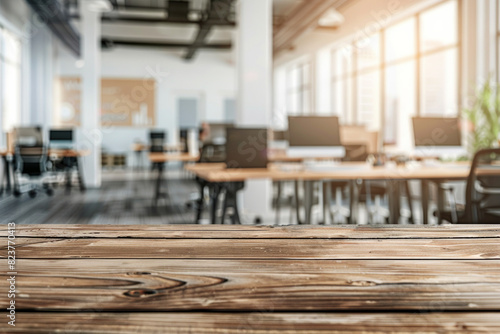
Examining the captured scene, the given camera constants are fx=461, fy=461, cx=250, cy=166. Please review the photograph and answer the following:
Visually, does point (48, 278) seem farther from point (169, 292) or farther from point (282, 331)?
point (282, 331)

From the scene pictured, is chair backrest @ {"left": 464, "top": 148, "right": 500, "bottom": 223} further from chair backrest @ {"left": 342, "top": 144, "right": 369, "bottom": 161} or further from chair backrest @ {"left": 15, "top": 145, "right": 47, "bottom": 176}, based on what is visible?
chair backrest @ {"left": 15, "top": 145, "right": 47, "bottom": 176}

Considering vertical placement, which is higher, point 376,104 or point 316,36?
point 316,36

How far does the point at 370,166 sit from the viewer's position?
424cm

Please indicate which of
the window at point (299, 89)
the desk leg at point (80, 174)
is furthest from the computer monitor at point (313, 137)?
the window at point (299, 89)

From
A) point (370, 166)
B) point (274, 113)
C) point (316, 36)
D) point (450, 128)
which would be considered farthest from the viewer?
point (274, 113)

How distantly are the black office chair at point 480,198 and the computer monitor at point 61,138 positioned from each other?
747 centimetres

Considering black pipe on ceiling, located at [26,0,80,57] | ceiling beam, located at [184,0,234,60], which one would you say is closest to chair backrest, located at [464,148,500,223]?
ceiling beam, located at [184,0,234,60]

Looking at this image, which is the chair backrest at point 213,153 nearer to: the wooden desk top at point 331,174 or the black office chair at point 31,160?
the wooden desk top at point 331,174

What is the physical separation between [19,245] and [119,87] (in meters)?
14.9

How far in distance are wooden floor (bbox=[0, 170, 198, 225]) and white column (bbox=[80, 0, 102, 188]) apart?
0.55 metres

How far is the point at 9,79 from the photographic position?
10.1 metres

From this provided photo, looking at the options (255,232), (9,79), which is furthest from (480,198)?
(9,79)

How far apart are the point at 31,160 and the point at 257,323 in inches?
317

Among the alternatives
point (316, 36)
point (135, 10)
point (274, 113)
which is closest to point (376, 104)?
point (316, 36)
